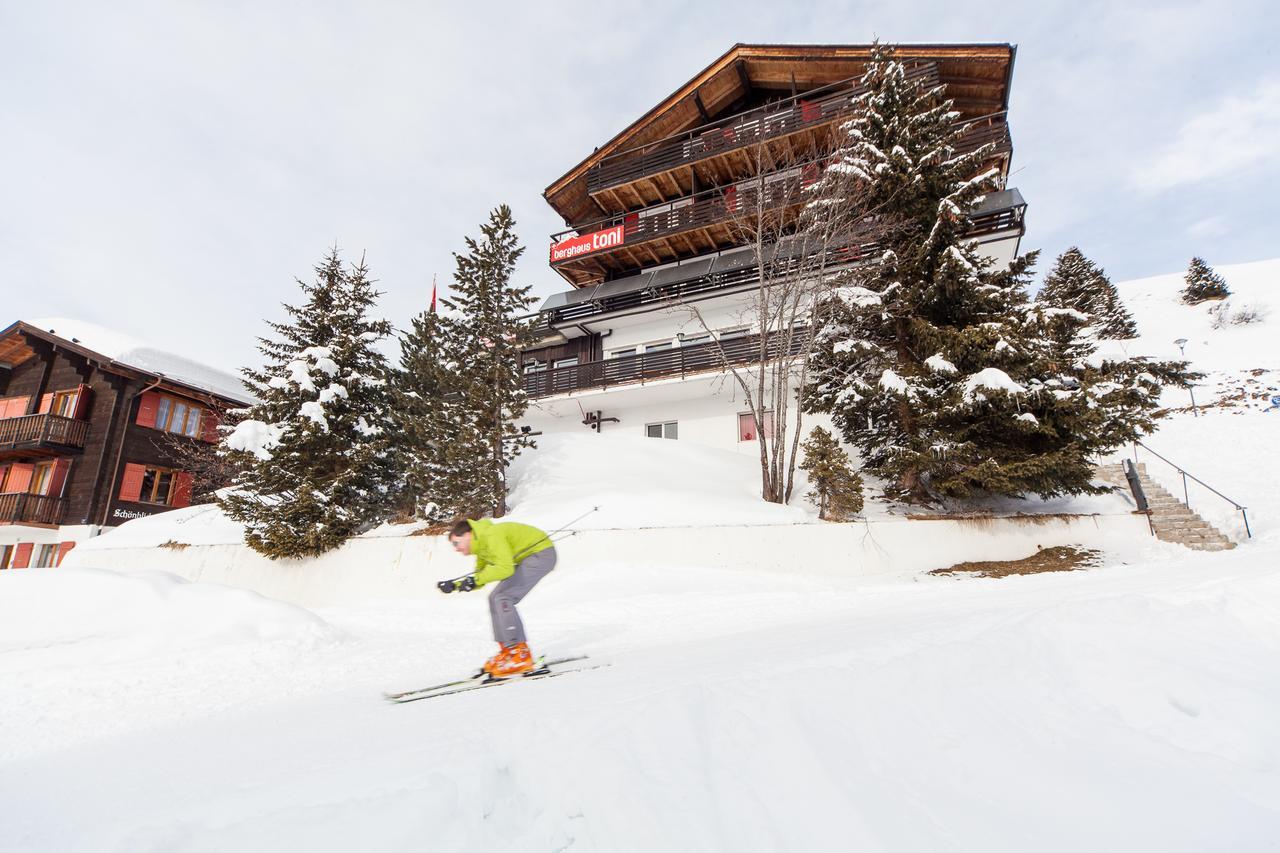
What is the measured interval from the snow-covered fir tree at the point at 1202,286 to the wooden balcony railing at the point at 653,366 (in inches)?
1893

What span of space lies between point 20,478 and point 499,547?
104 ft

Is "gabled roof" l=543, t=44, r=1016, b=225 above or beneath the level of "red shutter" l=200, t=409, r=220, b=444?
above

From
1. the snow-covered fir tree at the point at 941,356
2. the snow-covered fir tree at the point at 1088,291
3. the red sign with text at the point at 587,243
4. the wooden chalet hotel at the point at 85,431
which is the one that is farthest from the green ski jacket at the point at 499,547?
the snow-covered fir tree at the point at 1088,291

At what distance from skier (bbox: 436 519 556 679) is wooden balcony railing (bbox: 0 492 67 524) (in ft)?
91.0

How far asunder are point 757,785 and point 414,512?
592 inches

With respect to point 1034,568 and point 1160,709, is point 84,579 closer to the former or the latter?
point 1160,709

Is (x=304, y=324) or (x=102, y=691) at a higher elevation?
(x=304, y=324)

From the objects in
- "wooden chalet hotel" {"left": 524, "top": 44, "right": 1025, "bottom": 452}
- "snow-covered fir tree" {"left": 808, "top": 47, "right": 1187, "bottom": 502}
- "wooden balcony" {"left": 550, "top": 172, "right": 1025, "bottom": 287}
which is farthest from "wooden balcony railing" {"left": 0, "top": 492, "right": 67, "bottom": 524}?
"snow-covered fir tree" {"left": 808, "top": 47, "right": 1187, "bottom": 502}

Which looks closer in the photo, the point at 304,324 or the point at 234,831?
the point at 234,831

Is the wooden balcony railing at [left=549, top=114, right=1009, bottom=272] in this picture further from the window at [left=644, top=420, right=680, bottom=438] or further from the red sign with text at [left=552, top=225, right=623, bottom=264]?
the window at [left=644, top=420, right=680, bottom=438]

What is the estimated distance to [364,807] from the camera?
6.66 feet

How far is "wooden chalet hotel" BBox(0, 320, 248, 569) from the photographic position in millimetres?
22750

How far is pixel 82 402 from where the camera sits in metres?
24.1

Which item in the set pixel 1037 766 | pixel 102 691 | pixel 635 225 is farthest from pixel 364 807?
pixel 635 225
